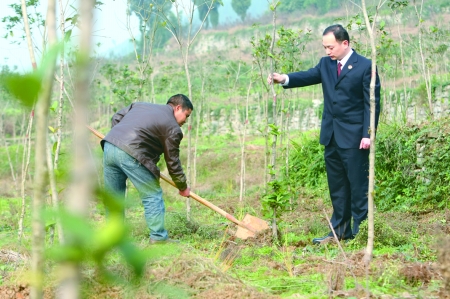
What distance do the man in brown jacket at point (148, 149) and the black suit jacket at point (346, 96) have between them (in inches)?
44.2

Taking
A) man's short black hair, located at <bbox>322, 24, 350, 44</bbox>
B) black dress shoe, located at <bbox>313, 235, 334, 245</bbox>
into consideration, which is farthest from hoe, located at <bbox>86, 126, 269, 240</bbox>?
man's short black hair, located at <bbox>322, 24, 350, 44</bbox>

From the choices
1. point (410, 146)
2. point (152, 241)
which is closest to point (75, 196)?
point (152, 241)

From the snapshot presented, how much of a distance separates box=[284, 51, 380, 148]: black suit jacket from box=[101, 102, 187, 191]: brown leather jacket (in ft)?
3.71

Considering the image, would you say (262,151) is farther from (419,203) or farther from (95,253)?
(95,253)

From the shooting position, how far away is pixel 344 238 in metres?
5.34

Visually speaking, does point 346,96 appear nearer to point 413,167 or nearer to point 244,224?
point 244,224

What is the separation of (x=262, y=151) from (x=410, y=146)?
9.96 meters

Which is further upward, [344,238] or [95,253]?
[95,253]

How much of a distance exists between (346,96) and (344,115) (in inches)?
6.4

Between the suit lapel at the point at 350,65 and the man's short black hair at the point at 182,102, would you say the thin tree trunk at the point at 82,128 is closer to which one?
the suit lapel at the point at 350,65

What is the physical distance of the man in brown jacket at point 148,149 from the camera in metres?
5.16

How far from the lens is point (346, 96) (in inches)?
199

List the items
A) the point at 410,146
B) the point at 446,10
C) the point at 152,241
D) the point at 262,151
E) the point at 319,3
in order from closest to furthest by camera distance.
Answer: the point at 152,241 → the point at 410,146 → the point at 262,151 → the point at 446,10 → the point at 319,3

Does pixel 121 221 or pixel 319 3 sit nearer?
pixel 121 221
